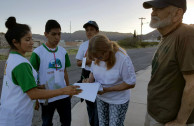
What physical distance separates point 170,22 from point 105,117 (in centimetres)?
134

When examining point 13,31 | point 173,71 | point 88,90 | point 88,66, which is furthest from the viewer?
point 88,66

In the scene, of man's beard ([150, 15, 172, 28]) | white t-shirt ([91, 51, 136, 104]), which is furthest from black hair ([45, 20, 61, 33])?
man's beard ([150, 15, 172, 28])

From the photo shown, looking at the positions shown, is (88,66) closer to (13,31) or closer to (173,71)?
(13,31)

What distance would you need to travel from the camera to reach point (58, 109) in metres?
2.19

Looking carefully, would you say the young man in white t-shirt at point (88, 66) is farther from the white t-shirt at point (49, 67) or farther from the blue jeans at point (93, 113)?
the white t-shirt at point (49, 67)

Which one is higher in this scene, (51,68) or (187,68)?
(187,68)

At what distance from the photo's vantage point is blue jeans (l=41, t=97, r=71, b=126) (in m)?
2.10

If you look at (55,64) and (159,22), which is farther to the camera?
(55,64)

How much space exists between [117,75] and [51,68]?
0.93 metres

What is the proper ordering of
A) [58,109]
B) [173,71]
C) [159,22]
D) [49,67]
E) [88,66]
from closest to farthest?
1. [173,71]
2. [159,22]
3. [49,67]
4. [58,109]
5. [88,66]

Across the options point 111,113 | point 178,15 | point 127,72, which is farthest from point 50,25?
point 178,15

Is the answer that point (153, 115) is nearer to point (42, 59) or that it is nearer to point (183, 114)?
point (183, 114)

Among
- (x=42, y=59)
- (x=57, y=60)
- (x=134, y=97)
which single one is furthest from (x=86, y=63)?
(x=134, y=97)

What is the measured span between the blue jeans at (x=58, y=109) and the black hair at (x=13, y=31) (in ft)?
3.35
